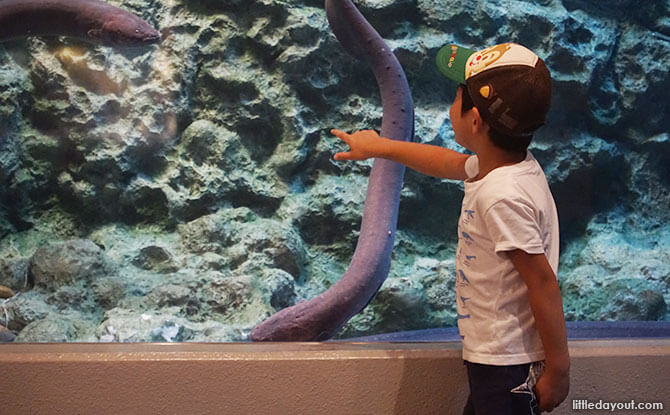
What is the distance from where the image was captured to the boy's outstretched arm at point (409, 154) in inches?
35.3

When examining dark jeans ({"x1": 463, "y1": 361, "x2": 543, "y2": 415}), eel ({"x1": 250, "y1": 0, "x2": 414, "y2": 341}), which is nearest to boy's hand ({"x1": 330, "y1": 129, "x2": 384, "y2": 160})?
dark jeans ({"x1": 463, "y1": 361, "x2": 543, "y2": 415})

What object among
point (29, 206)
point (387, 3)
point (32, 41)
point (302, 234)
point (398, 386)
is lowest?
point (398, 386)

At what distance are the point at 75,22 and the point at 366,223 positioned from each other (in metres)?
1.10

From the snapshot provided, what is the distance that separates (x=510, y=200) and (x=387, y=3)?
1564mm

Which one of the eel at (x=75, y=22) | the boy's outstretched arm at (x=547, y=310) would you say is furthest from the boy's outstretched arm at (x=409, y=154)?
the eel at (x=75, y=22)

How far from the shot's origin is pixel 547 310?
0.67 metres

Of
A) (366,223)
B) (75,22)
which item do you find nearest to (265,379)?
(366,223)

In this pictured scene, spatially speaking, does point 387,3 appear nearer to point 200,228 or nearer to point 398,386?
point 200,228

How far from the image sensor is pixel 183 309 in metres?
1.65

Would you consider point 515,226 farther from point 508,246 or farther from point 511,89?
point 511,89

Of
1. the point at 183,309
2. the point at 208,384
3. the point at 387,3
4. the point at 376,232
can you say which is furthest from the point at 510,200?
the point at 387,3

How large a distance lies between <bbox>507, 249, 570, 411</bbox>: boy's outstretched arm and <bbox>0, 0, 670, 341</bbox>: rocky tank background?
1047 mm

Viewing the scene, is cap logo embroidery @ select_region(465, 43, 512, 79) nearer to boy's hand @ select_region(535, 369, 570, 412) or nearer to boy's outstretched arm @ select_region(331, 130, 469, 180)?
boy's outstretched arm @ select_region(331, 130, 469, 180)

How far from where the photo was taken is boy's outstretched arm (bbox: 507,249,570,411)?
2.19ft
